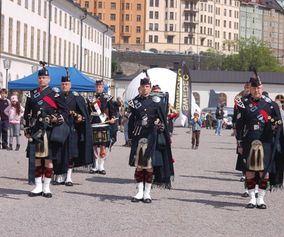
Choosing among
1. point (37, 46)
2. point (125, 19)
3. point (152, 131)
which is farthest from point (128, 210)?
point (125, 19)

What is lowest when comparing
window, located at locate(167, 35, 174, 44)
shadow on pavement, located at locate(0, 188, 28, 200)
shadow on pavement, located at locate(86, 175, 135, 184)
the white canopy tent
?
shadow on pavement, located at locate(86, 175, 135, 184)

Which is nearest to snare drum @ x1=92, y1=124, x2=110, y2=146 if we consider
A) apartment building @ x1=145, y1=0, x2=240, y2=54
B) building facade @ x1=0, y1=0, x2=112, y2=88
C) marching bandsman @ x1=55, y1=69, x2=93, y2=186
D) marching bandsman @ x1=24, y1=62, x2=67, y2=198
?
marching bandsman @ x1=55, y1=69, x2=93, y2=186

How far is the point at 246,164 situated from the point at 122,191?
2.63 meters

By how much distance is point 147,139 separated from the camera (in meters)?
12.8

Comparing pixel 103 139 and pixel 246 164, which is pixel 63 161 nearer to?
pixel 246 164

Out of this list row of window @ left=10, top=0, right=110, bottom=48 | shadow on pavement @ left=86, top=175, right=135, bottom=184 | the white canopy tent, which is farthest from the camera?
row of window @ left=10, top=0, right=110, bottom=48

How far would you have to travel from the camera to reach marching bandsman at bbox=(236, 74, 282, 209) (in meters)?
12.3

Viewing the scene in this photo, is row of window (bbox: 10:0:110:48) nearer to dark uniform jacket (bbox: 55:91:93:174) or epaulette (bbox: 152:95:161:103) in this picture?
dark uniform jacket (bbox: 55:91:93:174)

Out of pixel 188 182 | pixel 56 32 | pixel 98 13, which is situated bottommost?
pixel 188 182

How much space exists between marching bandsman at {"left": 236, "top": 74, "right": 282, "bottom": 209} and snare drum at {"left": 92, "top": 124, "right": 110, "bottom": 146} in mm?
5364

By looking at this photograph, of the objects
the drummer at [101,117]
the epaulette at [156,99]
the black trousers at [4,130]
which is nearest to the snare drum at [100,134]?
the drummer at [101,117]

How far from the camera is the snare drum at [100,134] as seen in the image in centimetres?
1738

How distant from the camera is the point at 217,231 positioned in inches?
393

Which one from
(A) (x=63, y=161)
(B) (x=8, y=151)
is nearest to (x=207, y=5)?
(B) (x=8, y=151)
